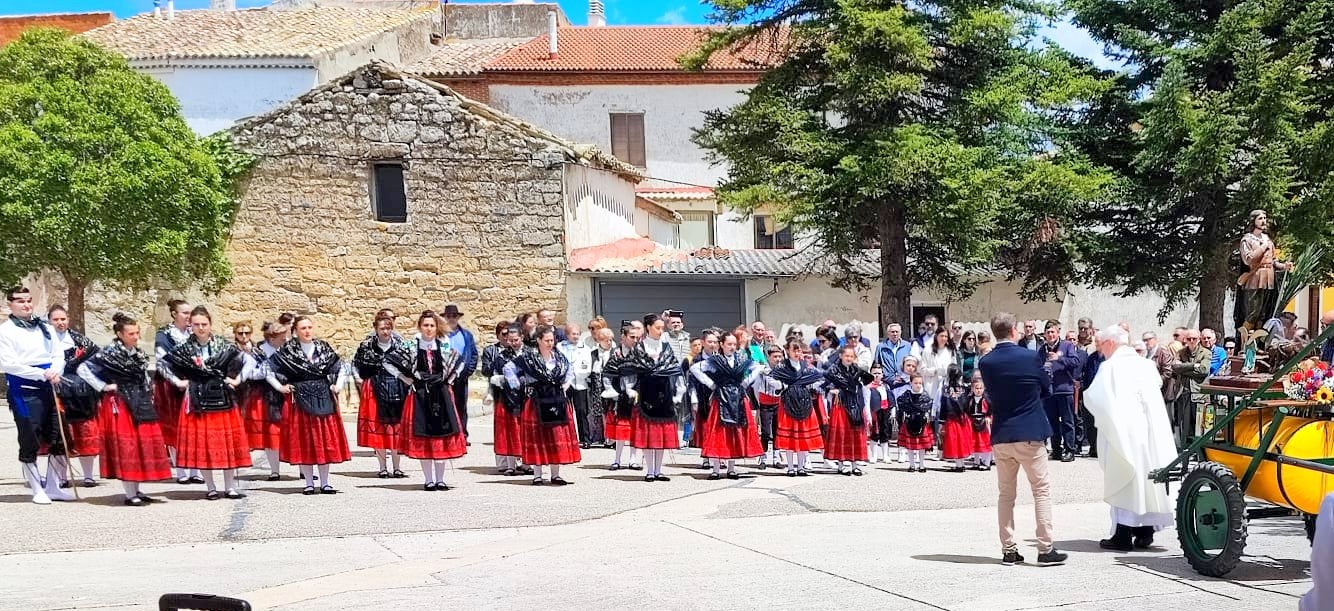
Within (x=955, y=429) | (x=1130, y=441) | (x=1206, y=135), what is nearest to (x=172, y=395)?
(x=955, y=429)

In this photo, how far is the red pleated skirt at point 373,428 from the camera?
12797mm

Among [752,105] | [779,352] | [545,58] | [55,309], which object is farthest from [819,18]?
→ [545,58]

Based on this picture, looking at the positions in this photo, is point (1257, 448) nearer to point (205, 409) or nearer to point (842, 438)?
point (842, 438)

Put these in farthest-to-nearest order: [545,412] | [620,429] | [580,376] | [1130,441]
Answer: [580,376]
[620,429]
[545,412]
[1130,441]

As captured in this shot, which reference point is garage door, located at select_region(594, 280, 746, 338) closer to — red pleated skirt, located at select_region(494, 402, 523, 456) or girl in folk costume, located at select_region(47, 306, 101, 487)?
red pleated skirt, located at select_region(494, 402, 523, 456)

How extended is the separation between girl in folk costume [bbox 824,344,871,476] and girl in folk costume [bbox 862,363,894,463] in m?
1.08

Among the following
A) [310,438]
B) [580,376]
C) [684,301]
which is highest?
[684,301]

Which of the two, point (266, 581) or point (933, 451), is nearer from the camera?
point (266, 581)

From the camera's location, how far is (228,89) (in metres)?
33.7

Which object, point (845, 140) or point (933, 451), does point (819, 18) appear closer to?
point (845, 140)

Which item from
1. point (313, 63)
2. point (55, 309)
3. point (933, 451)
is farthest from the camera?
point (313, 63)

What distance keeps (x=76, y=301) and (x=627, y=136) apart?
16.8 m

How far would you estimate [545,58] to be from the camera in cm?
3638

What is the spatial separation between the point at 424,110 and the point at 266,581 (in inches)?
610
